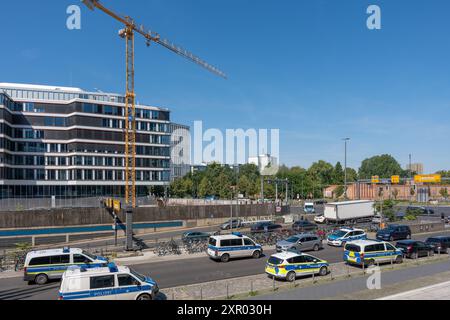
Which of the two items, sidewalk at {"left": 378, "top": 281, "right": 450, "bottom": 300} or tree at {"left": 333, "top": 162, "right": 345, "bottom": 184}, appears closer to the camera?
sidewalk at {"left": 378, "top": 281, "right": 450, "bottom": 300}

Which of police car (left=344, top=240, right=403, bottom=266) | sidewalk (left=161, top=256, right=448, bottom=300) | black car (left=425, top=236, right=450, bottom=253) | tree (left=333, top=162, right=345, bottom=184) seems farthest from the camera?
tree (left=333, top=162, right=345, bottom=184)

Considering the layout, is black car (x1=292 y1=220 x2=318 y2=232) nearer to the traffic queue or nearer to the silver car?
the traffic queue

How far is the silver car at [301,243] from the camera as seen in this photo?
98.8 feet

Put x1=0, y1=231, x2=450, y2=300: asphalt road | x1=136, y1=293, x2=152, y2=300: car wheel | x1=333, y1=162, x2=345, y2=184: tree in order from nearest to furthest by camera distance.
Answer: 1. x1=136, y1=293, x2=152, y2=300: car wheel
2. x1=0, y1=231, x2=450, y2=300: asphalt road
3. x1=333, y1=162, x2=345, y2=184: tree

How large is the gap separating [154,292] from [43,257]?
29.8 ft

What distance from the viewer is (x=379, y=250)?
24.9 m

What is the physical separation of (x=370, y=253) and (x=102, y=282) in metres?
16.8

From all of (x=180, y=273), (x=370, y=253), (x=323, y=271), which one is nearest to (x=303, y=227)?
(x=370, y=253)

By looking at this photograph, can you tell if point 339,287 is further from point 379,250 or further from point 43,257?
point 43,257

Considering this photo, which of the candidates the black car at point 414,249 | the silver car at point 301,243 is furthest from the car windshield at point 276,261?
the black car at point 414,249

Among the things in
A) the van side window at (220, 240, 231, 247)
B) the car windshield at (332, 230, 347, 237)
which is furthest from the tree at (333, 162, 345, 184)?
the van side window at (220, 240, 231, 247)

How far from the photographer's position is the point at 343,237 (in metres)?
34.2

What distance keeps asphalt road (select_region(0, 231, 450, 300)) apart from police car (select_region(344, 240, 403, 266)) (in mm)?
2787

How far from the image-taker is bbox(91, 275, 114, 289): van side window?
50.9 ft
